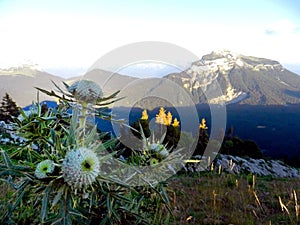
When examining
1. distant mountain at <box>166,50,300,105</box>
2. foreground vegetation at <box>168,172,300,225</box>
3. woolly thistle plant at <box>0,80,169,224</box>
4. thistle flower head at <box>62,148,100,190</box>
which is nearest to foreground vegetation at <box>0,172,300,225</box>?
foreground vegetation at <box>168,172,300,225</box>

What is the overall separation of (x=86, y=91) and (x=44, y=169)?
16.7 inches

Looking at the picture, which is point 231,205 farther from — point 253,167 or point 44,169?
point 253,167

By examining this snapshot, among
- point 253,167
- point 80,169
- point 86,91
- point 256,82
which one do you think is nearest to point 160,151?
point 86,91

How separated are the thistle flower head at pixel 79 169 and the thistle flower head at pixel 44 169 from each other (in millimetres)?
51

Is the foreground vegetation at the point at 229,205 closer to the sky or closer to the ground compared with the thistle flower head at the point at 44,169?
closer to the ground

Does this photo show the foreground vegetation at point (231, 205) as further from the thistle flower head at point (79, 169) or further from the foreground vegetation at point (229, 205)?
the thistle flower head at point (79, 169)

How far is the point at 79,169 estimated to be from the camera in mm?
1146

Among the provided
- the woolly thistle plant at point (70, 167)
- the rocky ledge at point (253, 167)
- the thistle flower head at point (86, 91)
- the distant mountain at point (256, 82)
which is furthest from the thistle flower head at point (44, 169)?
the distant mountain at point (256, 82)

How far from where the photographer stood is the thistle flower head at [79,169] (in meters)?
1.15

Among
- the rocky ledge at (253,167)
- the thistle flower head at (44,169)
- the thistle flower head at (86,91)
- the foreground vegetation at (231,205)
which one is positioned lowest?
the rocky ledge at (253,167)

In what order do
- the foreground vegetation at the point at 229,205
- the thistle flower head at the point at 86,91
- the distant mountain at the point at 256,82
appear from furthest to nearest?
the distant mountain at the point at 256,82 → the foreground vegetation at the point at 229,205 → the thistle flower head at the point at 86,91

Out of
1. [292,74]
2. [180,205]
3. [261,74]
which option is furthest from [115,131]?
[292,74]

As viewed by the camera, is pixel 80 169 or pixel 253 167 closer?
pixel 80 169

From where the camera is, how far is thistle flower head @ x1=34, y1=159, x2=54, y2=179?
1.18 metres
